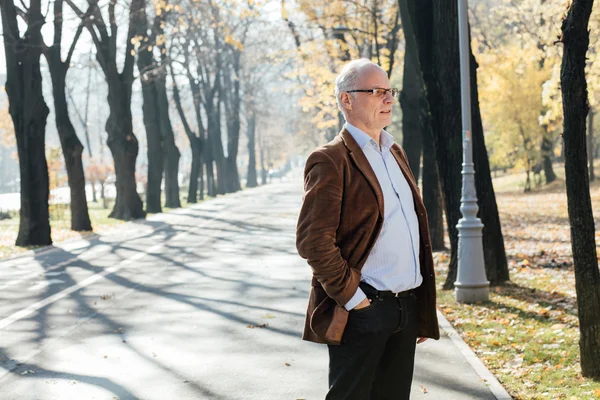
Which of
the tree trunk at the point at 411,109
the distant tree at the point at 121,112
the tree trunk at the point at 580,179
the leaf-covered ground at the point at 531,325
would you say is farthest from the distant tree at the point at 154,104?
the tree trunk at the point at 580,179

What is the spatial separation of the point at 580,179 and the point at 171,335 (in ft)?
14.3

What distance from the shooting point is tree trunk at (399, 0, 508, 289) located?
12.4m

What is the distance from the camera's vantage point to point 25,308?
459 inches

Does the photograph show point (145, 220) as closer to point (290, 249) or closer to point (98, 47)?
point (98, 47)

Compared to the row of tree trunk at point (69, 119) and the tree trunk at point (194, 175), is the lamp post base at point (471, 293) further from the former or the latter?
the tree trunk at point (194, 175)

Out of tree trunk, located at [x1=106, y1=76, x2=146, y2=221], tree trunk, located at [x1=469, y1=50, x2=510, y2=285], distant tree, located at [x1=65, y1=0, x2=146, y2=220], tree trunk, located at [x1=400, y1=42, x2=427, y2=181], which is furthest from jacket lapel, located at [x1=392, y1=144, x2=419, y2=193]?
tree trunk, located at [x1=106, y1=76, x2=146, y2=221]

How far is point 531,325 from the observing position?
962cm

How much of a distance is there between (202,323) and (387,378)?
20.5 ft

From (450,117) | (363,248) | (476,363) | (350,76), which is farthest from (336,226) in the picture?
(450,117)

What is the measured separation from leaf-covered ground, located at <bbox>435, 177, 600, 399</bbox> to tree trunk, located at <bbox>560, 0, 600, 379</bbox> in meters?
0.35

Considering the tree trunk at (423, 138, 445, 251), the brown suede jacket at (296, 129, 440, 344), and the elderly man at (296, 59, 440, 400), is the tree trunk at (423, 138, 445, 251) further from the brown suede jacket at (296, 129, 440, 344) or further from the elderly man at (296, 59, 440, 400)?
the brown suede jacket at (296, 129, 440, 344)

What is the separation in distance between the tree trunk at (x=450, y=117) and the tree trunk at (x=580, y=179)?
546 cm

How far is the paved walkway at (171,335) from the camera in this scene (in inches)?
281

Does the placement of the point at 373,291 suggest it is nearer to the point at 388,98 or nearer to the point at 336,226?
the point at 336,226
